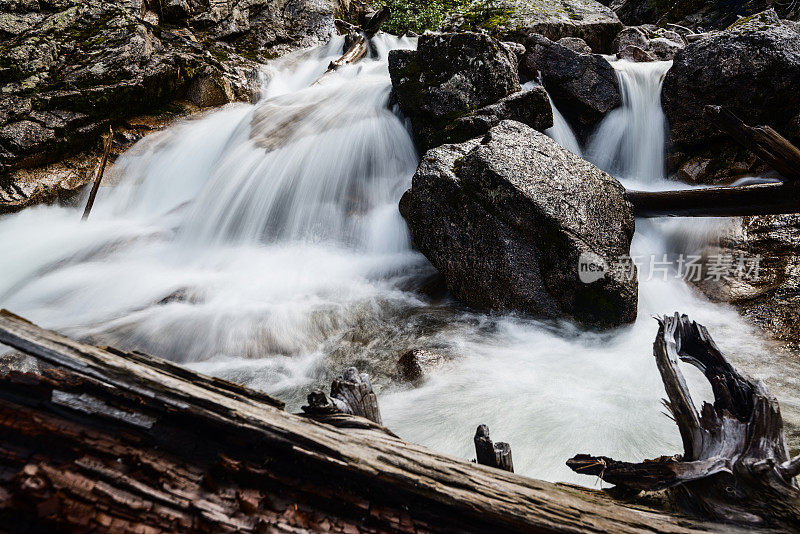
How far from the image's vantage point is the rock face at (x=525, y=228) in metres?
4.21

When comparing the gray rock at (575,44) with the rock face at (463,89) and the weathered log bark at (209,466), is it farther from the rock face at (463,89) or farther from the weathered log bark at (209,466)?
the weathered log bark at (209,466)

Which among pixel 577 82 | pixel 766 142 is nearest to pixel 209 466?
pixel 766 142

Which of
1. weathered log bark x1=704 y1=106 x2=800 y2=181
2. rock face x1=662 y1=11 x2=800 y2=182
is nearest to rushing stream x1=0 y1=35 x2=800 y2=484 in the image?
rock face x1=662 y1=11 x2=800 y2=182

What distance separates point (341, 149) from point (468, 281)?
419cm

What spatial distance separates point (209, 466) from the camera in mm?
1187

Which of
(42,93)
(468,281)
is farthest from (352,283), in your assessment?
(42,93)

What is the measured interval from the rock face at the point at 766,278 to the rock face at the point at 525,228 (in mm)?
1408

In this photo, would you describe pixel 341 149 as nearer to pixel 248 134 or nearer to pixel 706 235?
pixel 248 134

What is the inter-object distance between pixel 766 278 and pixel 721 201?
42.0 inches

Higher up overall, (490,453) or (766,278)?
(490,453)

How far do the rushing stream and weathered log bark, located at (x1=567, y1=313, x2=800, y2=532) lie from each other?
38.4 inches

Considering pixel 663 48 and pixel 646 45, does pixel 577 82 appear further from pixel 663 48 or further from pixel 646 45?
pixel 663 48

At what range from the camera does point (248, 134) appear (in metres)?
8.36

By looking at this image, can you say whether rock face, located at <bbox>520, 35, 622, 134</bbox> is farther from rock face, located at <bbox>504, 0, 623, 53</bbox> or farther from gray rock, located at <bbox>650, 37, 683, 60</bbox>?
rock face, located at <bbox>504, 0, 623, 53</bbox>
